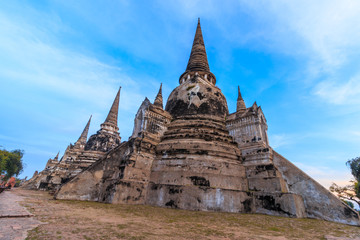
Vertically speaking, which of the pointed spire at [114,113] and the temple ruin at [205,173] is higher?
the pointed spire at [114,113]

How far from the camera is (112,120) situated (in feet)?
76.2

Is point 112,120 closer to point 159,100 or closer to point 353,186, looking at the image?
point 159,100

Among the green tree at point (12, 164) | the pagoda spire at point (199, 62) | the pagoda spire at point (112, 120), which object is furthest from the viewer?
the green tree at point (12, 164)

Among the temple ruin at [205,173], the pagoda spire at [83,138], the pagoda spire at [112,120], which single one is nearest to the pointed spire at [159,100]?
the temple ruin at [205,173]

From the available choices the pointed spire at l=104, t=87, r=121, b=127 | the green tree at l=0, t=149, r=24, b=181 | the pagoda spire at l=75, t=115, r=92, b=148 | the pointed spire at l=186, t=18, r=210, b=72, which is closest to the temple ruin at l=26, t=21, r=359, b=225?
the pointed spire at l=186, t=18, r=210, b=72

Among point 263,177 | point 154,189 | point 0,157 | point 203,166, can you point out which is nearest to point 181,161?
point 203,166

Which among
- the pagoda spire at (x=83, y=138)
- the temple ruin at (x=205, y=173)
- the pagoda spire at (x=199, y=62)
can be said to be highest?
the pagoda spire at (x=199, y=62)

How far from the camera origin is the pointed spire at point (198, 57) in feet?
59.2

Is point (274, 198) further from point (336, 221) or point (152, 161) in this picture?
point (152, 161)

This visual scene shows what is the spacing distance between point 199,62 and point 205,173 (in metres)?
13.2

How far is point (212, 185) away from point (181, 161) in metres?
2.01

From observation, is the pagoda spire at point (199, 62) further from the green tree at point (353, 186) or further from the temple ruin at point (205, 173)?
the green tree at point (353, 186)

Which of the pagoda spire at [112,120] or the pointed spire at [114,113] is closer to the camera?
A: the pagoda spire at [112,120]

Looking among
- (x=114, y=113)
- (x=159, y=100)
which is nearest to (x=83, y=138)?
(x=114, y=113)
